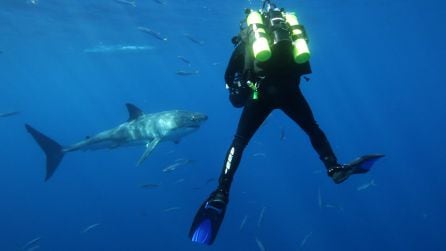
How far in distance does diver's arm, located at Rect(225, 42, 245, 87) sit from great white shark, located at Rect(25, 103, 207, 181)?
5.60 metres

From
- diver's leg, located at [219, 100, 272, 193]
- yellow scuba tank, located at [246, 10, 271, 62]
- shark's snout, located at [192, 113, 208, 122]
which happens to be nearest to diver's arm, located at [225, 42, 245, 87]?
yellow scuba tank, located at [246, 10, 271, 62]

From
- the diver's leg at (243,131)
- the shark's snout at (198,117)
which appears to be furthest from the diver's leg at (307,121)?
the shark's snout at (198,117)

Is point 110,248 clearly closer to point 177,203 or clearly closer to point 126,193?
point 177,203

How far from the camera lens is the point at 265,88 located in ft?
16.7

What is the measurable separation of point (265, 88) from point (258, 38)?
739 mm

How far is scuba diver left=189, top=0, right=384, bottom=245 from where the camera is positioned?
464 cm

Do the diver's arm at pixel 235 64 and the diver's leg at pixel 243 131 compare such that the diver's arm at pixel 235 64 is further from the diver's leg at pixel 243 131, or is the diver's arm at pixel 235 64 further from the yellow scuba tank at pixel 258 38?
the diver's leg at pixel 243 131

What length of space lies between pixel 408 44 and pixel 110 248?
72891mm

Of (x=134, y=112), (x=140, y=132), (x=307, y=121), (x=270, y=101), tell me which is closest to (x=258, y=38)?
(x=270, y=101)

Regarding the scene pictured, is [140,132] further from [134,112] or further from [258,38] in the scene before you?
[258,38]

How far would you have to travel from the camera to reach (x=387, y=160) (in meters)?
34.5

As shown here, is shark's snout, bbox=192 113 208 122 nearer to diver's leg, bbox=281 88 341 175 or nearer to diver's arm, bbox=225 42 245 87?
diver's arm, bbox=225 42 245 87

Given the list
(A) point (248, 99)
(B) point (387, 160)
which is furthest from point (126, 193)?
(A) point (248, 99)

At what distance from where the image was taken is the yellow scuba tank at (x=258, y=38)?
449 centimetres
